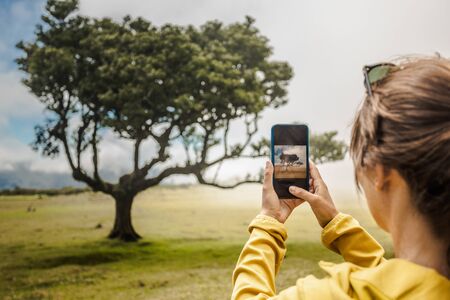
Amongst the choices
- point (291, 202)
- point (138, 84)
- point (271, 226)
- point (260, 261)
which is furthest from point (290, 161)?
point (138, 84)

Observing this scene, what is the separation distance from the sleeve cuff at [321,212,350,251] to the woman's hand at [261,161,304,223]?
136mm

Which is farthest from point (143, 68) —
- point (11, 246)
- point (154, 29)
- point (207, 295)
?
point (207, 295)

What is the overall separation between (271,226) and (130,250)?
15.8m

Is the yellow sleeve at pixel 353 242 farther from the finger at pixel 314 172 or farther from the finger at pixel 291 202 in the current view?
the finger at pixel 314 172

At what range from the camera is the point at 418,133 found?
978mm

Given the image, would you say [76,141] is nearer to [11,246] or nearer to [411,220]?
[11,246]

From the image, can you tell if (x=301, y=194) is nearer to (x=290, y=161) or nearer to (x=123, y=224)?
(x=290, y=161)

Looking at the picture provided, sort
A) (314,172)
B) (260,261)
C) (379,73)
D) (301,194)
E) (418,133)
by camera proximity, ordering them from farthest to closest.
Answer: (314,172)
(301,194)
(260,261)
(379,73)
(418,133)

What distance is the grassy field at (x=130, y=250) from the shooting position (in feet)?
34.4

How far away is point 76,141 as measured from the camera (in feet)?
60.3

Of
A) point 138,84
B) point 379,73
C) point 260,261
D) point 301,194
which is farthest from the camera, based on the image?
point 138,84

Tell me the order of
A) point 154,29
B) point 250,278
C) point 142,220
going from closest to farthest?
point 250,278 < point 154,29 < point 142,220

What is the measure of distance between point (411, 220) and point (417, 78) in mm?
319

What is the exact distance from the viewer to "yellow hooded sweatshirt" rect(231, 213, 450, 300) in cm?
94
